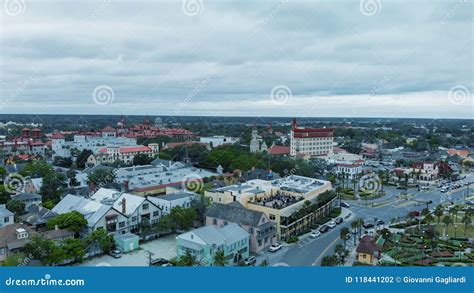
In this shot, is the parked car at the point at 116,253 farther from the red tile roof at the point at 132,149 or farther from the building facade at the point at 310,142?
the building facade at the point at 310,142

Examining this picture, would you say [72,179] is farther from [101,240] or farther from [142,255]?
[142,255]

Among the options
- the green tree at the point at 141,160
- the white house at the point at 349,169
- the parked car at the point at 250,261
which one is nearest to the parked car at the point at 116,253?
the parked car at the point at 250,261

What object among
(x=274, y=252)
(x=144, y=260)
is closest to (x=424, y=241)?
(x=274, y=252)

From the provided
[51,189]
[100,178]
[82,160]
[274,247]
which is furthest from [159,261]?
[82,160]

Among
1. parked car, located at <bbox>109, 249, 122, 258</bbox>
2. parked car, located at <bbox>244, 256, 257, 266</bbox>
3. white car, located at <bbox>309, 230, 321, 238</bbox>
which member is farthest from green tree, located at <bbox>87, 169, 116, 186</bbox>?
white car, located at <bbox>309, 230, 321, 238</bbox>

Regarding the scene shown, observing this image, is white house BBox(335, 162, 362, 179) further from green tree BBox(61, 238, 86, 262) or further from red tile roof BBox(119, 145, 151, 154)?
green tree BBox(61, 238, 86, 262)

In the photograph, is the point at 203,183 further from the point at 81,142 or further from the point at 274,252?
the point at 81,142
